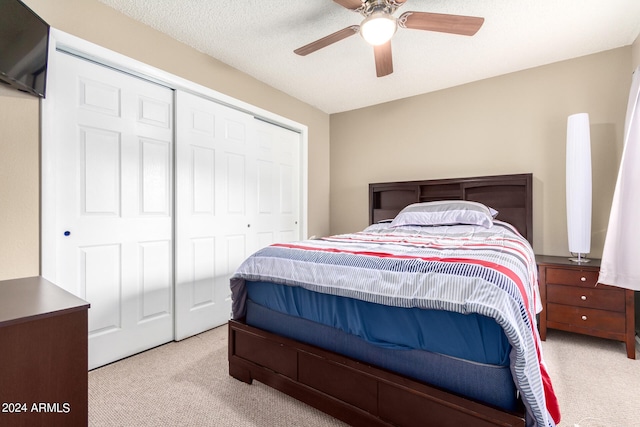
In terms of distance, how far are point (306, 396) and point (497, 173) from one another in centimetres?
291

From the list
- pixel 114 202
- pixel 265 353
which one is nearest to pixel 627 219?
pixel 265 353

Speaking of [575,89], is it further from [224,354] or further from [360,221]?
[224,354]

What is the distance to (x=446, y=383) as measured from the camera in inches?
47.9

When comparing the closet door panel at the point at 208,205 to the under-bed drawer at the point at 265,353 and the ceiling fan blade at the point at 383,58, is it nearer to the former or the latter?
the under-bed drawer at the point at 265,353

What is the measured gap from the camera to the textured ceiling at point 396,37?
7.11 feet

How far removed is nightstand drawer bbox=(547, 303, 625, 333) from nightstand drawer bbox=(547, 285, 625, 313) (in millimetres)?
36

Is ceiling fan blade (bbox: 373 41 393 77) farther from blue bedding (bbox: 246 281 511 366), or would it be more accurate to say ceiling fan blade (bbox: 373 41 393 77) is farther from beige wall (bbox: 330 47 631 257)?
blue bedding (bbox: 246 281 511 366)

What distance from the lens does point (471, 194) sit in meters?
3.35

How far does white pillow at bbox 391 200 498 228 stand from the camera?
2762mm

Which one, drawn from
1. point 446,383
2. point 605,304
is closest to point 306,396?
point 446,383

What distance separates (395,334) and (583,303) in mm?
2028

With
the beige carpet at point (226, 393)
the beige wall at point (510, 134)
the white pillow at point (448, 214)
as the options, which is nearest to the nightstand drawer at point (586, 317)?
the beige carpet at point (226, 393)

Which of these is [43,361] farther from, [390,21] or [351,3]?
[390,21]

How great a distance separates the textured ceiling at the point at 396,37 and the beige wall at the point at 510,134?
18 cm
